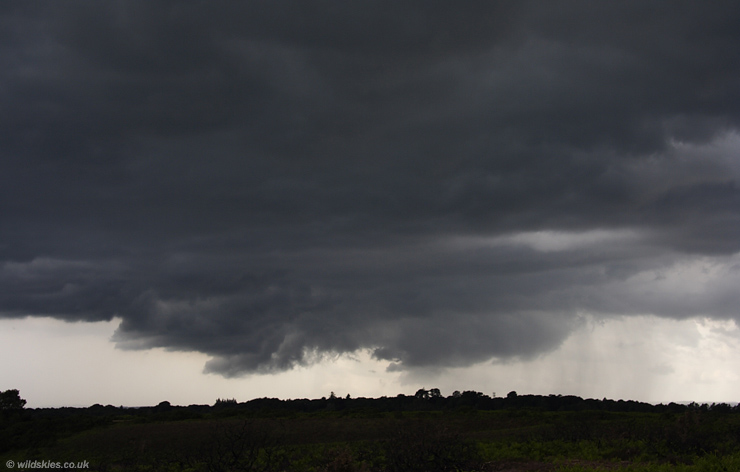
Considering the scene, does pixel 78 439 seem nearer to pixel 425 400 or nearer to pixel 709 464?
pixel 709 464

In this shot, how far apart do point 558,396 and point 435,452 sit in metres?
131

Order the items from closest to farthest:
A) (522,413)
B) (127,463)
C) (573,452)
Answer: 1. (573,452)
2. (127,463)
3. (522,413)

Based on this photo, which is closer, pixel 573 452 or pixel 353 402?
pixel 573 452

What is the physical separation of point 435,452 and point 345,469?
5755 millimetres

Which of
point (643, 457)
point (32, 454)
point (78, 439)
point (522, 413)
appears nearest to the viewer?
point (643, 457)

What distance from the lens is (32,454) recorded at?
59344 millimetres

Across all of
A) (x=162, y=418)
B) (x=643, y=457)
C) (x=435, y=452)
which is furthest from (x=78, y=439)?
(x=643, y=457)

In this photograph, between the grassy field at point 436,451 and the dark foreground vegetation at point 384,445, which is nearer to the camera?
the grassy field at point 436,451

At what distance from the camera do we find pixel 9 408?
97438 mm

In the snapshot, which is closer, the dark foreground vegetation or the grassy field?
the grassy field

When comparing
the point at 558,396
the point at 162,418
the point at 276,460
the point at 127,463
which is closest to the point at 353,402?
the point at 558,396

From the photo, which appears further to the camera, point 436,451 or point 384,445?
point 384,445

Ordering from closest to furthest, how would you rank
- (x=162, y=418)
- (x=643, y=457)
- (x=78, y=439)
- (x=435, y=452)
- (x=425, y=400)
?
(x=435, y=452) < (x=643, y=457) < (x=78, y=439) < (x=162, y=418) < (x=425, y=400)

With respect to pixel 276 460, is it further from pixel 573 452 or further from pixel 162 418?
pixel 162 418
